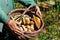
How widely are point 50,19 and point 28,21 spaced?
2.83ft

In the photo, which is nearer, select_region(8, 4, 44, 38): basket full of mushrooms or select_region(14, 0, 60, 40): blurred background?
select_region(8, 4, 44, 38): basket full of mushrooms

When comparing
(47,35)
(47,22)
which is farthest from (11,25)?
(47,22)

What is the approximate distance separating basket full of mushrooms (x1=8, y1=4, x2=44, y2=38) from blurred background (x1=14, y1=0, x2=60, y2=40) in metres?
0.40

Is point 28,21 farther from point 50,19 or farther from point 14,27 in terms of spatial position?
point 50,19

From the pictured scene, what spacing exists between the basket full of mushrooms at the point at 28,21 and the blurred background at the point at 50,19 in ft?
1.31

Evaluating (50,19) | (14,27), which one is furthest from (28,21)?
(50,19)

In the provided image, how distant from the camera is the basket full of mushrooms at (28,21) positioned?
2.43m

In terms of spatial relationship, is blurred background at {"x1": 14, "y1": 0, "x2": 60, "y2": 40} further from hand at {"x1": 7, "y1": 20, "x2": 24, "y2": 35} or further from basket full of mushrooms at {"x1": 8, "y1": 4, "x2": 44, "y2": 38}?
hand at {"x1": 7, "y1": 20, "x2": 24, "y2": 35}

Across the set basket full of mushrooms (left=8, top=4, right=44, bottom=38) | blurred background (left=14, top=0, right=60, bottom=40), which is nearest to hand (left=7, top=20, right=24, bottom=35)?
basket full of mushrooms (left=8, top=4, right=44, bottom=38)

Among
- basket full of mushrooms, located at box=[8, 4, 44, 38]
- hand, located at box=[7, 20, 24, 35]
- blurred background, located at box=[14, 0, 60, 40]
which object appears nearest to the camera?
hand, located at box=[7, 20, 24, 35]

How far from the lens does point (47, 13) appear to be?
137 inches

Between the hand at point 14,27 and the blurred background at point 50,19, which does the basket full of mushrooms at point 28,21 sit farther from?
the blurred background at point 50,19

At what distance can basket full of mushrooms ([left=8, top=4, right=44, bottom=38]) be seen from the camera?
2.43 m

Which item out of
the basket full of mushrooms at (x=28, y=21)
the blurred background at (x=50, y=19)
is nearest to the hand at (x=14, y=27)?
the basket full of mushrooms at (x=28, y=21)
